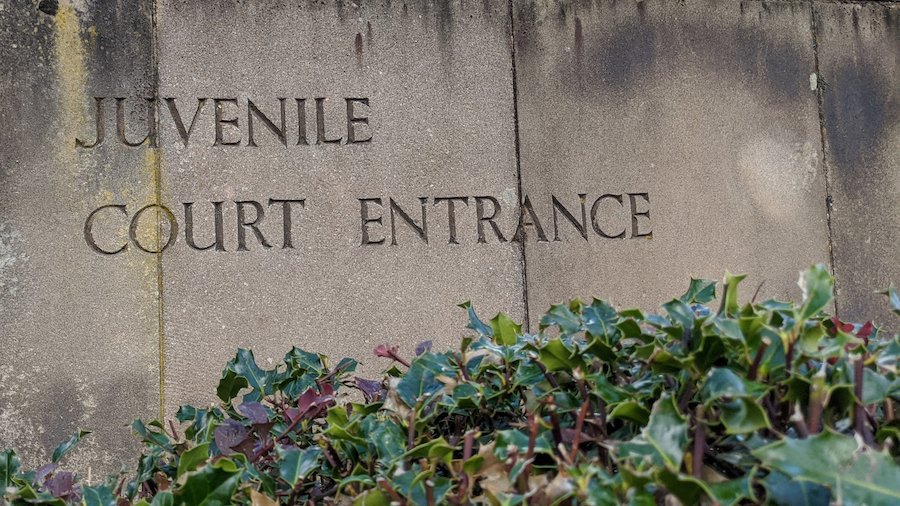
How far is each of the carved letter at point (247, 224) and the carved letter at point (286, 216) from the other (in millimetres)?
51

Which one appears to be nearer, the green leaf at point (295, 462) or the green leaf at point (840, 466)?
the green leaf at point (840, 466)

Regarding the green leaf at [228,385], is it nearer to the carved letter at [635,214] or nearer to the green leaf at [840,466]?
the green leaf at [840,466]

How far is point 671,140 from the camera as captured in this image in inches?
152

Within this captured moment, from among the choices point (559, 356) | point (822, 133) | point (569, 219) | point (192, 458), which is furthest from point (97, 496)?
point (822, 133)

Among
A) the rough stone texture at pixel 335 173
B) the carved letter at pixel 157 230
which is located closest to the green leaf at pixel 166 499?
the rough stone texture at pixel 335 173

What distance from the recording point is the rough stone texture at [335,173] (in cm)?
352

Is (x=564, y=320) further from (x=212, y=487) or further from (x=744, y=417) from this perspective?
(x=212, y=487)

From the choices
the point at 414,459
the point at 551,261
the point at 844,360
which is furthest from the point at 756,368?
the point at 551,261

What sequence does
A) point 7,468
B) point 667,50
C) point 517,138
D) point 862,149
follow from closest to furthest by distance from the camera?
point 7,468
point 517,138
point 667,50
point 862,149

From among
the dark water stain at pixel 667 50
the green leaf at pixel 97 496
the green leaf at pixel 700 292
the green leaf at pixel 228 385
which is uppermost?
the dark water stain at pixel 667 50

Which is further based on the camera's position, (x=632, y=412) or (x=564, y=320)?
(x=564, y=320)

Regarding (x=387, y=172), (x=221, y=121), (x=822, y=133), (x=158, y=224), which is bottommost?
(x=158, y=224)

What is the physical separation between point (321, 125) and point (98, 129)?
0.80 meters

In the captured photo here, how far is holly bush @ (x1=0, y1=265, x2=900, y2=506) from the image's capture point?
101cm
